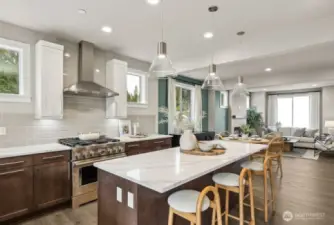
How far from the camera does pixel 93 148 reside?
10.5 feet

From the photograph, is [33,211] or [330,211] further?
[330,211]

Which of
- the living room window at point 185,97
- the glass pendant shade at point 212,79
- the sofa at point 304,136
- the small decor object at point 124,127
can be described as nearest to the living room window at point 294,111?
the sofa at point 304,136

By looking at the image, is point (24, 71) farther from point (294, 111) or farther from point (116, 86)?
point (294, 111)

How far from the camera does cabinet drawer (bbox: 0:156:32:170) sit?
2422mm

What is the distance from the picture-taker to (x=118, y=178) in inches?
70.4

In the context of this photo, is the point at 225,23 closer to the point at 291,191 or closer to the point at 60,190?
the point at 291,191

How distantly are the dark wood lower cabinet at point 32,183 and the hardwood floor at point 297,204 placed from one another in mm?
219

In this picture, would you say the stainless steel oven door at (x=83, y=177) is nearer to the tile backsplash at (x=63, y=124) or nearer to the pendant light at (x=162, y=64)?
the tile backsplash at (x=63, y=124)

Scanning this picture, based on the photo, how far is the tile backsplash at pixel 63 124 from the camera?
2971 mm

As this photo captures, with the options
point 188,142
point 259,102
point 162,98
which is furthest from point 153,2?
point 259,102

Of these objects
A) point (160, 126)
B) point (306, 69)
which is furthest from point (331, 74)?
point (160, 126)

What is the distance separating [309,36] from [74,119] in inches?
176

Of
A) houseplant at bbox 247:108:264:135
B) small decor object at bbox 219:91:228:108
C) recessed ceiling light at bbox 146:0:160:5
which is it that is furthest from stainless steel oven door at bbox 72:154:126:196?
houseplant at bbox 247:108:264:135

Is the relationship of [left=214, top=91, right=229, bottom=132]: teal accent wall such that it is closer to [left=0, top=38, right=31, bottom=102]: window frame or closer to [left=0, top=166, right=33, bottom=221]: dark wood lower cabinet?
[left=0, top=38, right=31, bottom=102]: window frame
